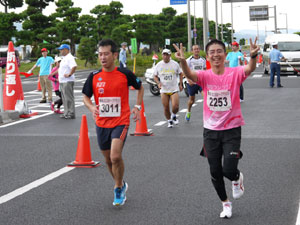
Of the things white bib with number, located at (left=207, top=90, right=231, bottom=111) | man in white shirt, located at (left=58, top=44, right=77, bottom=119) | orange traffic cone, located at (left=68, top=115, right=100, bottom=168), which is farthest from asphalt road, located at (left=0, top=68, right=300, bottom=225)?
man in white shirt, located at (left=58, top=44, right=77, bottom=119)

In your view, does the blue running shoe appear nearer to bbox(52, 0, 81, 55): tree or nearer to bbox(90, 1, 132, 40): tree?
bbox(52, 0, 81, 55): tree

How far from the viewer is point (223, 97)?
18.4 ft

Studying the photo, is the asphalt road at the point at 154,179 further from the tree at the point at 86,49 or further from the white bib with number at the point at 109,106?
the tree at the point at 86,49

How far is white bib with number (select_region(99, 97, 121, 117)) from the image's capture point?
6152 millimetres

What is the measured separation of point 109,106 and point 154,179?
1.69 meters

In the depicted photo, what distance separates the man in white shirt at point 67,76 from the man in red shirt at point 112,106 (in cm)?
865

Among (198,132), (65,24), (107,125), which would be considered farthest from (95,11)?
(107,125)

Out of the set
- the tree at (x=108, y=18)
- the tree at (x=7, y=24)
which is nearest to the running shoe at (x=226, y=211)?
the tree at (x=7, y=24)

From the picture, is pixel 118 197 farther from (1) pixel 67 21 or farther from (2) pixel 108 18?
(2) pixel 108 18

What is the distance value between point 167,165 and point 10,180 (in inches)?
85.7

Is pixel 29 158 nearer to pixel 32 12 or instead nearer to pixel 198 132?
pixel 198 132

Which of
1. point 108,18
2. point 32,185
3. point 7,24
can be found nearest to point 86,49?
point 7,24

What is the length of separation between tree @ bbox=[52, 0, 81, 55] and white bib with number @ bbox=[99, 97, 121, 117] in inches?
2131

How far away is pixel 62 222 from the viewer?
5.56m
